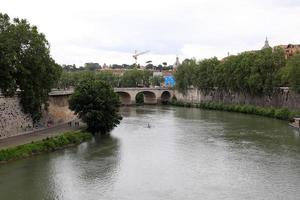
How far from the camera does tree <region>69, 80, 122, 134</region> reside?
1748 inches

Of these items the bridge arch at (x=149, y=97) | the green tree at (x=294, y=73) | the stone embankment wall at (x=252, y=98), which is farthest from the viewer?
the bridge arch at (x=149, y=97)

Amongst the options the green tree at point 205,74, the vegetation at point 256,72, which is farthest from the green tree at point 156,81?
the vegetation at point 256,72

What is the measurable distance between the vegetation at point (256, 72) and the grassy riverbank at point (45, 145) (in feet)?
94.7

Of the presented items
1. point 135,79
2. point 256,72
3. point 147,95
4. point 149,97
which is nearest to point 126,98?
point 149,97

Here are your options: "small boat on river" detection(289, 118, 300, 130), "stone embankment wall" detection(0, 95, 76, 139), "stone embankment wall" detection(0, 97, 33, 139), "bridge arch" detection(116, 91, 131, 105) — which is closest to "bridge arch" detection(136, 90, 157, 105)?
"bridge arch" detection(116, 91, 131, 105)

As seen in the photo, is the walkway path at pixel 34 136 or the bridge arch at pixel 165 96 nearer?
the walkway path at pixel 34 136

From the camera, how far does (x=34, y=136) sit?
3962 cm

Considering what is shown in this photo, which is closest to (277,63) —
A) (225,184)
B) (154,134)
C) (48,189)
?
(154,134)

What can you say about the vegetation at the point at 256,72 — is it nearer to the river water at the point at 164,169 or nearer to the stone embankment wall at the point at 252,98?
the stone embankment wall at the point at 252,98

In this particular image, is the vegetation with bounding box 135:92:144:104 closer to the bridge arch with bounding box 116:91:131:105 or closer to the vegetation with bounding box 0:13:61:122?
the bridge arch with bounding box 116:91:131:105

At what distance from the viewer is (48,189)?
26078 mm

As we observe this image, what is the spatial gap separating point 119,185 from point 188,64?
75845mm

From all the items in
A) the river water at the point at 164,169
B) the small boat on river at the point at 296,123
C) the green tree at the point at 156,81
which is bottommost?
the river water at the point at 164,169

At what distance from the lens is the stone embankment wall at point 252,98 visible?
226 ft
